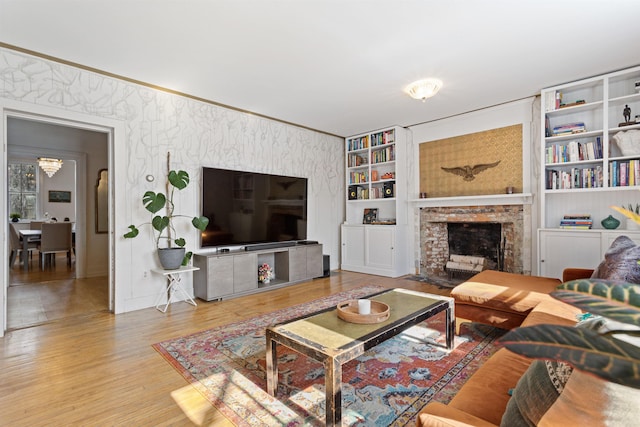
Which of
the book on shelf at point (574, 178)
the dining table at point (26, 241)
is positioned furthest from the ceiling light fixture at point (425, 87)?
the dining table at point (26, 241)

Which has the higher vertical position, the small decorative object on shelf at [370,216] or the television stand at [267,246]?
the small decorative object on shelf at [370,216]

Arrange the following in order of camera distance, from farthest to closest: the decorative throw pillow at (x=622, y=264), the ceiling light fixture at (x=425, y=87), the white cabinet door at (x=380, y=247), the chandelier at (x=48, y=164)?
the chandelier at (x=48, y=164), the white cabinet door at (x=380, y=247), the ceiling light fixture at (x=425, y=87), the decorative throw pillow at (x=622, y=264)

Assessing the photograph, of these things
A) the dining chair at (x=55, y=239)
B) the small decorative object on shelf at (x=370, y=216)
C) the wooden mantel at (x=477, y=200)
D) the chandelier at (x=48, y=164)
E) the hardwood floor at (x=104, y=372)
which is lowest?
the hardwood floor at (x=104, y=372)

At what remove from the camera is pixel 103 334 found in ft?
9.37

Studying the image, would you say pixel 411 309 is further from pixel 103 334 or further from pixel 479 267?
pixel 479 267

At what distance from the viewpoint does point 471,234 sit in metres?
5.02

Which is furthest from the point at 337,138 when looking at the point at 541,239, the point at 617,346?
the point at 617,346

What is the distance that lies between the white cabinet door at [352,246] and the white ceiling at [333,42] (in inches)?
100

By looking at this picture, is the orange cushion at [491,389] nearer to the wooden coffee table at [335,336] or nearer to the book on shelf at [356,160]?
the wooden coffee table at [335,336]

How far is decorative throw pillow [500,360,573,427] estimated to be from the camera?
2.68ft

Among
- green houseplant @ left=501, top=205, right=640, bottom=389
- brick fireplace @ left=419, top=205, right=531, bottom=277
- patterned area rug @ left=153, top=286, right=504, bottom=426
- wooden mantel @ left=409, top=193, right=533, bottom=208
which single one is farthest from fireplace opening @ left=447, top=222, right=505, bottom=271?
green houseplant @ left=501, top=205, right=640, bottom=389

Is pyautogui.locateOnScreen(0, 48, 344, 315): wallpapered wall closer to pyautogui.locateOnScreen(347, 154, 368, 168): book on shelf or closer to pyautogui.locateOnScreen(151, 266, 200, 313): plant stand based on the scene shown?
pyautogui.locateOnScreen(151, 266, 200, 313): plant stand

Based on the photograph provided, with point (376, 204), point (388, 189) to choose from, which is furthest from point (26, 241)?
point (388, 189)

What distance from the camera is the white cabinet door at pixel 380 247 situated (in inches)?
209
